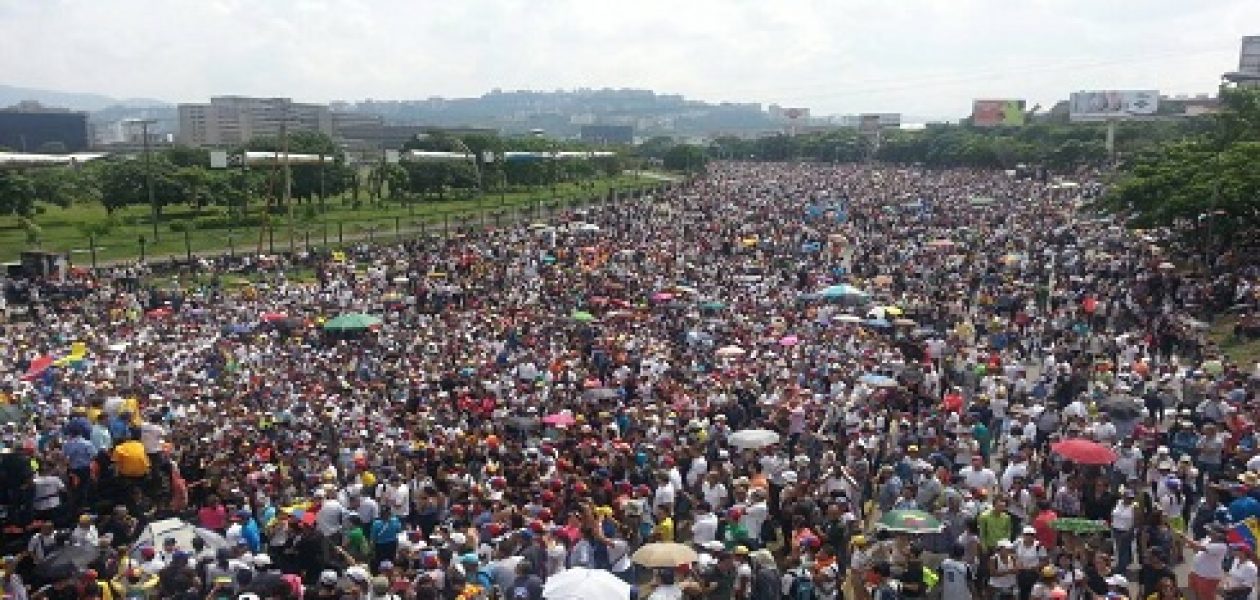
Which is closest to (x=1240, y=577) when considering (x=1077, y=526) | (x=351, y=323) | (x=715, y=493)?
(x=1077, y=526)

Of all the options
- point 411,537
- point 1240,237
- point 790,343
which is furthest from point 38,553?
point 1240,237

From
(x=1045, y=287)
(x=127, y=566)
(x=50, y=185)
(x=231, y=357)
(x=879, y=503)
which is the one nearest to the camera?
(x=127, y=566)

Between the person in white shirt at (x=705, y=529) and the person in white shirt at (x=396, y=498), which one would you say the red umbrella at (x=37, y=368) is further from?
the person in white shirt at (x=705, y=529)

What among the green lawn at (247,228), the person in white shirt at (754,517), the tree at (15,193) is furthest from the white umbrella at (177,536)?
the tree at (15,193)

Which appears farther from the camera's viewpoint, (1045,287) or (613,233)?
(613,233)

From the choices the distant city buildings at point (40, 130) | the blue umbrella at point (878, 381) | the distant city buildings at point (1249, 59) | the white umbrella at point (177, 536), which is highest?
the distant city buildings at point (1249, 59)

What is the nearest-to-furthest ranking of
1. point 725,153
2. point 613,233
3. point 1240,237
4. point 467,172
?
point 1240,237 → point 613,233 → point 467,172 → point 725,153

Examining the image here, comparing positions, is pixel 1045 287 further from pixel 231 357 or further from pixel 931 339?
pixel 231 357
